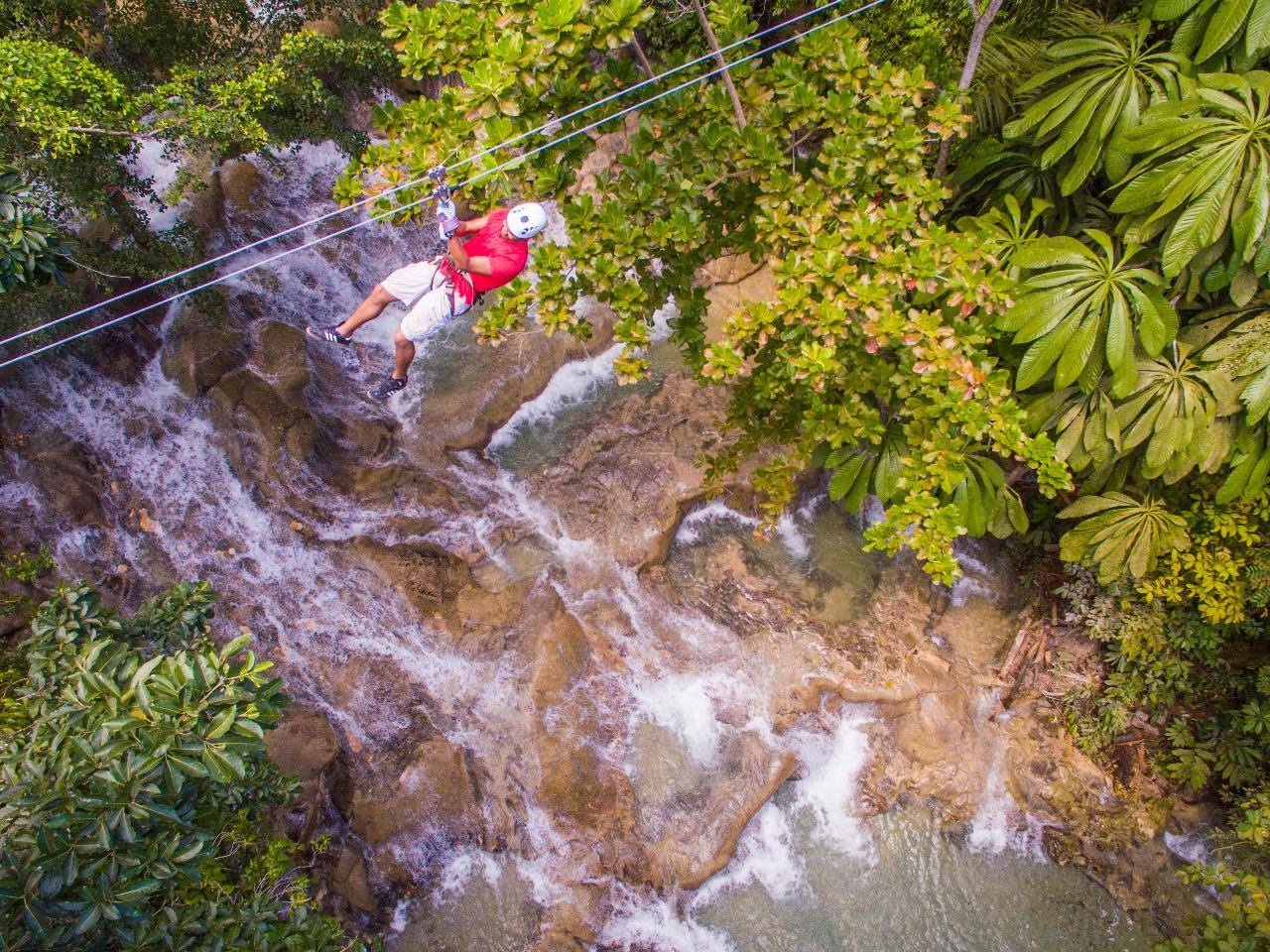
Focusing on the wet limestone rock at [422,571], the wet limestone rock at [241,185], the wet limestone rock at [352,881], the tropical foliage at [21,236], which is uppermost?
the tropical foliage at [21,236]

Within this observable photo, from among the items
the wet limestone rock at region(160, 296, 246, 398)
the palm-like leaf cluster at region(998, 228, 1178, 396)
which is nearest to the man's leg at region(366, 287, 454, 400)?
the wet limestone rock at region(160, 296, 246, 398)

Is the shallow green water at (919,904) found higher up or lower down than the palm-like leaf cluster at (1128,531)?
lower down

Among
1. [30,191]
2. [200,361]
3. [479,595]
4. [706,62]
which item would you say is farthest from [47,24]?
[479,595]

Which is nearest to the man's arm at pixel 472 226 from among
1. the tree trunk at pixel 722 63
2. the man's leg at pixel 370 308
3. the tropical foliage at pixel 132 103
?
the man's leg at pixel 370 308

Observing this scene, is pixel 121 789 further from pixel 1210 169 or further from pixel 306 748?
pixel 1210 169

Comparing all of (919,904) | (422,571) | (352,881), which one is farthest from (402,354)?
(919,904)

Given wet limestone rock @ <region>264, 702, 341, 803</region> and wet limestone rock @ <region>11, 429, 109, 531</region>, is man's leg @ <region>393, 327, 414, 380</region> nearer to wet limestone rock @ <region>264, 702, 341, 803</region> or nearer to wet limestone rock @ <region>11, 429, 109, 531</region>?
wet limestone rock @ <region>264, 702, 341, 803</region>

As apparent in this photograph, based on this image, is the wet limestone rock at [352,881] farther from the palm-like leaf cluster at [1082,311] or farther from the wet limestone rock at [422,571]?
the palm-like leaf cluster at [1082,311]
